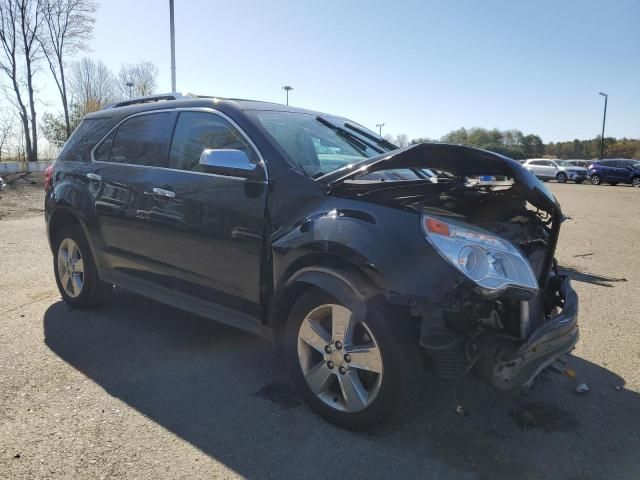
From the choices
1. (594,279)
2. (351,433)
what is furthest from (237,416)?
(594,279)

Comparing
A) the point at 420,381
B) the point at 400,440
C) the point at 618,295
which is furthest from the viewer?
the point at 618,295

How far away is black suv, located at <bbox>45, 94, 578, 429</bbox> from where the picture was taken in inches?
97.4

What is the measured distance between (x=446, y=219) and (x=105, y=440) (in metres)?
2.14

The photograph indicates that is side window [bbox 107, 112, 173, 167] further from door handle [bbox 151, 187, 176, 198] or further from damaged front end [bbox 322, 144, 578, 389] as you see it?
damaged front end [bbox 322, 144, 578, 389]

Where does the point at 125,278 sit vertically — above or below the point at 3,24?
below

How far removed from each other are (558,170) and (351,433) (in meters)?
39.8

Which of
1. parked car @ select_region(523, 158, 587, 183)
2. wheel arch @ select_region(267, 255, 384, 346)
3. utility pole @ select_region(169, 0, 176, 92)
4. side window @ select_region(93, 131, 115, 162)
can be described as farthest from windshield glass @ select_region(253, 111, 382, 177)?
parked car @ select_region(523, 158, 587, 183)

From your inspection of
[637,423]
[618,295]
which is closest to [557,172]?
[618,295]

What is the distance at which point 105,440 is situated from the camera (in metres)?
2.74

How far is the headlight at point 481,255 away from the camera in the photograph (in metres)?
2.43

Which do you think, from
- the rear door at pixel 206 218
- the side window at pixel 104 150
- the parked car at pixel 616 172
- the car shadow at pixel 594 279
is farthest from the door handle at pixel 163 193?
the parked car at pixel 616 172

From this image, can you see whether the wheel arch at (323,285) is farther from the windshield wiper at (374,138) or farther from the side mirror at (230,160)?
the windshield wiper at (374,138)

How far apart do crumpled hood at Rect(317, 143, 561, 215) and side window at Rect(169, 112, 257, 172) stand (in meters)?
0.84

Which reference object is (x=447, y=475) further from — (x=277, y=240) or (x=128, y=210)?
(x=128, y=210)
